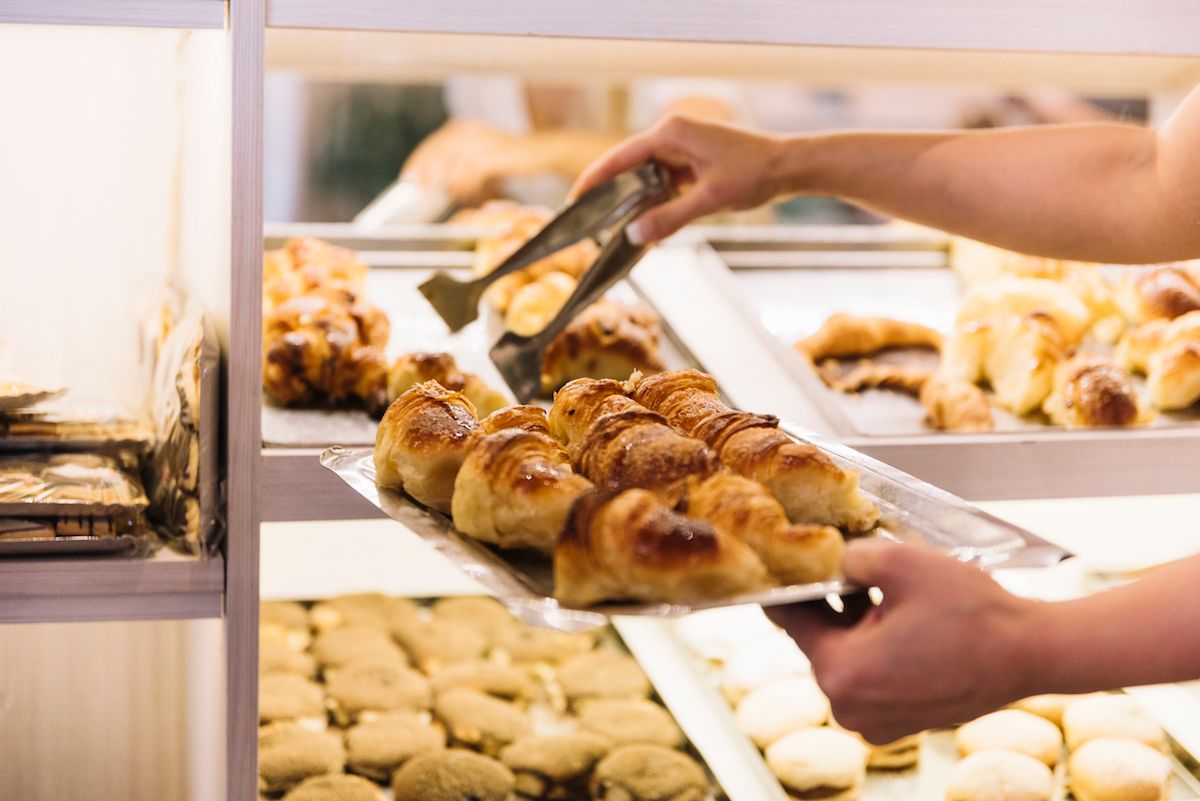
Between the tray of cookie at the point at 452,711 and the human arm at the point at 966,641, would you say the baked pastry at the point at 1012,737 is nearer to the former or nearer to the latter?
the tray of cookie at the point at 452,711

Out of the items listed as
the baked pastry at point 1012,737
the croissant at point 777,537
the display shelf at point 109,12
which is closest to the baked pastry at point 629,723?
the baked pastry at point 1012,737

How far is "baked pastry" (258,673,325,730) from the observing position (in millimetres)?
1627

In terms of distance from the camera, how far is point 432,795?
149 centimetres

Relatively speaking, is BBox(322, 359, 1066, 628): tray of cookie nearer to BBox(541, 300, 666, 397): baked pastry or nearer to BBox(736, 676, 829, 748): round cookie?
BBox(541, 300, 666, 397): baked pastry

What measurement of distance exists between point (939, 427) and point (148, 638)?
1.09m

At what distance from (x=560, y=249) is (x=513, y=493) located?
0.71 meters

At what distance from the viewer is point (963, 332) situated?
178 centimetres

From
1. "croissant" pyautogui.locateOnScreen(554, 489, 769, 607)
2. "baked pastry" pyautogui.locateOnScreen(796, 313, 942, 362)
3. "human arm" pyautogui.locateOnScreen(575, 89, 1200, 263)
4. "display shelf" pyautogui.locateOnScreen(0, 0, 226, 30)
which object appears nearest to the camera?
"croissant" pyautogui.locateOnScreen(554, 489, 769, 607)

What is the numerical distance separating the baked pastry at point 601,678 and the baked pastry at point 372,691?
0.66 feet

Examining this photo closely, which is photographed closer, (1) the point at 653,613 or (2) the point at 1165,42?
(1) the point at 653,613

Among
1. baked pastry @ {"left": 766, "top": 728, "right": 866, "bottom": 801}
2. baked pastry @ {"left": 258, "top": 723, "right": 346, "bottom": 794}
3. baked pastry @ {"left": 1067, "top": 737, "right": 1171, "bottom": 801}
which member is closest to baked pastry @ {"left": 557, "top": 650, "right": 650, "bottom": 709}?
baked pastry @ {"left": 766, "top": 728, "right": 866, "bottom": 801}

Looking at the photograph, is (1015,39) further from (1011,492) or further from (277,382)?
(277,382)

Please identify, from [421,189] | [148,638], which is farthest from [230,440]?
[421,189]

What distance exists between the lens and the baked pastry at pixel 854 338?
179 centimetres
